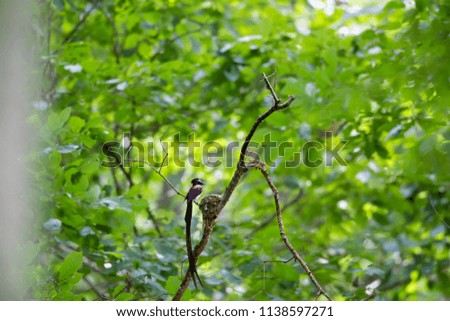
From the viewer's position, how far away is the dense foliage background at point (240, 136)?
57.9 inches

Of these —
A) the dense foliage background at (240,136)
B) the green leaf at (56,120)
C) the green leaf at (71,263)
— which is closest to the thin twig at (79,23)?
the dense foliage background at (240,136)

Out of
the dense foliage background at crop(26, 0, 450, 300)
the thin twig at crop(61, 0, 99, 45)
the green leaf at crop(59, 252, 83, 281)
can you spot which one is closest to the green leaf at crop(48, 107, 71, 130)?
the dense foliage background at crop(26, 0, 450, 300)

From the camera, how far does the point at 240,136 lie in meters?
2.91

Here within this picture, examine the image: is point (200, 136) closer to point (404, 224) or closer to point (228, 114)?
point (228, 114)

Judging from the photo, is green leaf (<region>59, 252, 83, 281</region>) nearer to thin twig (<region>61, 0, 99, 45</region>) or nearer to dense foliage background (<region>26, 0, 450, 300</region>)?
dense foliage background (<region>26, 0, 450, 300</region>)

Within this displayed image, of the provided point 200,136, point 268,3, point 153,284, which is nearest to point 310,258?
point 153,284

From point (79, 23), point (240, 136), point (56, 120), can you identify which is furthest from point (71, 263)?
point (240, 136)

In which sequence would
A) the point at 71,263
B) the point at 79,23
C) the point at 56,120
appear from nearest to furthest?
the point at 71,263 < the point at 56,120 < the point at 79,23

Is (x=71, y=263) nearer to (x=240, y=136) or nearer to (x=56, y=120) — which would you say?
(x=56, y=120)

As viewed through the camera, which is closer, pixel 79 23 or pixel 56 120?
pixel 56 120

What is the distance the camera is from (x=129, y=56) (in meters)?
2.42

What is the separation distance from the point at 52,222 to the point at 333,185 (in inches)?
73.2

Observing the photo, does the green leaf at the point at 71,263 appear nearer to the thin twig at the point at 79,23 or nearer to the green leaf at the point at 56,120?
the green leaf at the point at 56,120

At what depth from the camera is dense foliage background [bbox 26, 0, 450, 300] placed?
4.83ft
